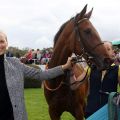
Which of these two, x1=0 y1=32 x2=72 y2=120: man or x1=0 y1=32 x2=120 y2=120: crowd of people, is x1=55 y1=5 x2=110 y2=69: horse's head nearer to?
x1=0 y1=32 x2=120 y2=120: crowd of people

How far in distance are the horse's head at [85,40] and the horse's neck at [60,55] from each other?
0.10m

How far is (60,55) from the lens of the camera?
21.5ft

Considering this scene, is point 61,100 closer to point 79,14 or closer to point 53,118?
point 53,118

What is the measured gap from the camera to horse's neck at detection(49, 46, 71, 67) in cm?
651

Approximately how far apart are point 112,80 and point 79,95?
4.94 ft

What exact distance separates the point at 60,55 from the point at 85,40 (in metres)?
0.59

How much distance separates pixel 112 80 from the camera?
18.2ft

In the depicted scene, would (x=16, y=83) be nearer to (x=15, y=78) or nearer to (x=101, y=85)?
(x=15, y=78)

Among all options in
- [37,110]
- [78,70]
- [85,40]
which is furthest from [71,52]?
[37,110]

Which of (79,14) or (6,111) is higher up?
(79,14)

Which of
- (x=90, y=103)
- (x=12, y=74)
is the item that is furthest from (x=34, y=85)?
(x=12, y=74)

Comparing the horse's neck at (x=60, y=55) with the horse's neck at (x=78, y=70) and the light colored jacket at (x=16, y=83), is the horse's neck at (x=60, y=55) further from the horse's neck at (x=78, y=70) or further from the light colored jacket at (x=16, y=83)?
the light colored jacket at (x=16, y=83)

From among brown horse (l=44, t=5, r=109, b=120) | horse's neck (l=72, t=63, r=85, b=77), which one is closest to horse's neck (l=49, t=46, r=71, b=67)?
brown horse (l=44, t=5, r=109, b=120)

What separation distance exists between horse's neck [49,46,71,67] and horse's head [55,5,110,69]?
98 mm
